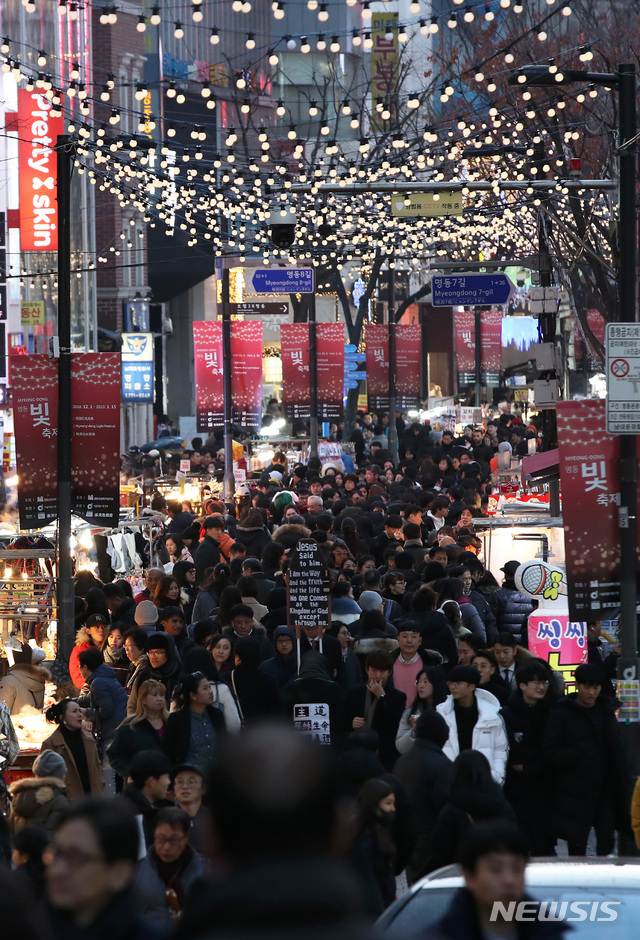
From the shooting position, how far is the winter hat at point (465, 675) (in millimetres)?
8531

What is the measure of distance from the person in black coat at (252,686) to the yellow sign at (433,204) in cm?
888

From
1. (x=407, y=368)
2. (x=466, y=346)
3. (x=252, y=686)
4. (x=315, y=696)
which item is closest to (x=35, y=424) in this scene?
(x=252, y=686)

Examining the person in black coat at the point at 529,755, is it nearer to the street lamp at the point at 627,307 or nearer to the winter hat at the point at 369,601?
the street lamp at the point at 627,307

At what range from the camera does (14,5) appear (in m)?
34.7

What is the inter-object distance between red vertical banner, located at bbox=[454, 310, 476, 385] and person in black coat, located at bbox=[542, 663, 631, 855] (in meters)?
33.9

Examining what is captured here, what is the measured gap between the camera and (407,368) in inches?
1485

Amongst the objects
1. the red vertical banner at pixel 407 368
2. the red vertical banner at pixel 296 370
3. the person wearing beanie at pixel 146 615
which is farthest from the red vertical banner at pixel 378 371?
the person wearing beanie at pixel 146 615

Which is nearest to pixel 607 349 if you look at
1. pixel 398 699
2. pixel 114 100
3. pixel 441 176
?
pixel 398 699

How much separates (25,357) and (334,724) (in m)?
6.94

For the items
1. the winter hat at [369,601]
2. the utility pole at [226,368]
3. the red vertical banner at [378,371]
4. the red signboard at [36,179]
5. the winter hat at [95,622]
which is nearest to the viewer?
the winter hat at [95,622]

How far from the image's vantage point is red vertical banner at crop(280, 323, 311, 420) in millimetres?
30844

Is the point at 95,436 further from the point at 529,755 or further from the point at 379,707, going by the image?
the point at 529,755

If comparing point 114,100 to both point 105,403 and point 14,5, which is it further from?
point 105,403

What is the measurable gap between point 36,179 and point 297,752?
95.3 feet
